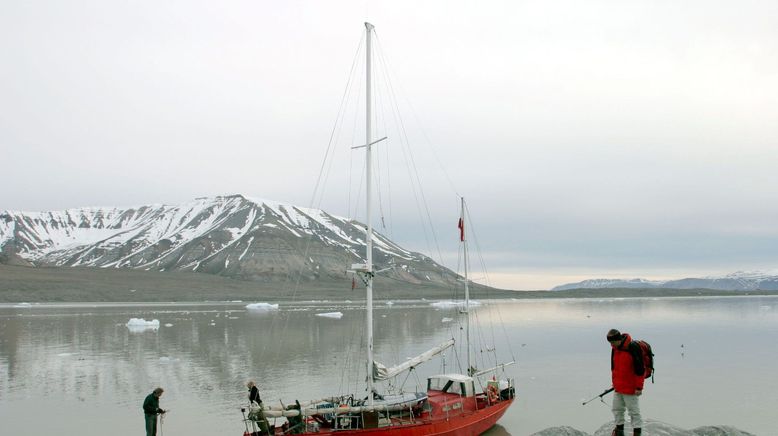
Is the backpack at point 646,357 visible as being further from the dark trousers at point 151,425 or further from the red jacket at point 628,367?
the dark trousers at point 151,425

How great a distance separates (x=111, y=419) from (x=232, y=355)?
1936cm

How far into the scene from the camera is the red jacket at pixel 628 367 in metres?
12.0

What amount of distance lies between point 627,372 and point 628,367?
0.11 meters

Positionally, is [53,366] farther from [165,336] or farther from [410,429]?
[410,429]

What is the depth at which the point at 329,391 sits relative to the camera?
28.3 metres

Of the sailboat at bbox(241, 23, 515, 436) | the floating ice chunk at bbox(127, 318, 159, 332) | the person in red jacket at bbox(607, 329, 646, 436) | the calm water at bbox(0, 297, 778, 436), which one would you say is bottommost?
the calm water at bbox(0, 297, 778, 436)

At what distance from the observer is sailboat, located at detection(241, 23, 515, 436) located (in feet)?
57.5

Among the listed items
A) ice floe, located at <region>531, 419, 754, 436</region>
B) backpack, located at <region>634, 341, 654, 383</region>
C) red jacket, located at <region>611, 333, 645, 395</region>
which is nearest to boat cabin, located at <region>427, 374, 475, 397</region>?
ice floe, located at <region>531, 419, 754, 436</region>

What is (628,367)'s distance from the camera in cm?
1232

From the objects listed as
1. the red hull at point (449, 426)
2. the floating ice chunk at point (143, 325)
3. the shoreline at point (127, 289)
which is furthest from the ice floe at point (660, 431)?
the shoreline at point (127, 289)

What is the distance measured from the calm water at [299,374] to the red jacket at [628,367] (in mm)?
9895

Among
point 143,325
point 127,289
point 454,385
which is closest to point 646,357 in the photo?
point 454,385

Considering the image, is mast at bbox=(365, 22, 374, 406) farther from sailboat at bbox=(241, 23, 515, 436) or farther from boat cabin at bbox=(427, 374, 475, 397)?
boat cabin at bbox=(427, 374, 475, 397)

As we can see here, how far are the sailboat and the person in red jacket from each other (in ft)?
24.0
